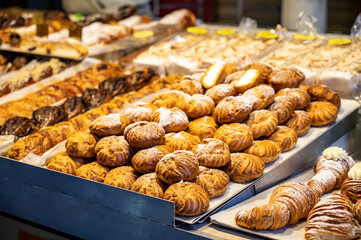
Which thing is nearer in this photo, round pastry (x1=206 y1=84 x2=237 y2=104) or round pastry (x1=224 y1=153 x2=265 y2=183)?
round pastry (x1=224 y1=153 x2=265 y2=183)

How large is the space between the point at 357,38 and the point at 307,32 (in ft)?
1.98

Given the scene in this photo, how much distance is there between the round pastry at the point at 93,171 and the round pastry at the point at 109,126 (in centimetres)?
19

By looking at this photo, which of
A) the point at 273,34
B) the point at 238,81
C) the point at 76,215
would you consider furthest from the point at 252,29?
the point at 76,215

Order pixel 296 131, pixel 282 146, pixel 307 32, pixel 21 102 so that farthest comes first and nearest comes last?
pixel 307 32
pixel 21 102
pixel 296 131
pixel 282 146

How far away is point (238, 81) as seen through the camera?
9.83 ft

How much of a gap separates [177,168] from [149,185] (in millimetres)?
159

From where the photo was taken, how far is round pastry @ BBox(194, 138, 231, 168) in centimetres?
230

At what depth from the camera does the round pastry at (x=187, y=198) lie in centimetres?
204

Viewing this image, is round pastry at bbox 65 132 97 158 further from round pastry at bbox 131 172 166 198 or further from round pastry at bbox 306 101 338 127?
round pastry at bbox 306 101 338 127

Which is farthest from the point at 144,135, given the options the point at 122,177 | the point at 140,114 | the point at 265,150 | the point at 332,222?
the point at 332,222

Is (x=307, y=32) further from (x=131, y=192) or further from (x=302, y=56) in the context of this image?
(x=131, y=192)

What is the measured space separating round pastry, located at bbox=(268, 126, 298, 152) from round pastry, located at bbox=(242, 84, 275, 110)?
0.19 m

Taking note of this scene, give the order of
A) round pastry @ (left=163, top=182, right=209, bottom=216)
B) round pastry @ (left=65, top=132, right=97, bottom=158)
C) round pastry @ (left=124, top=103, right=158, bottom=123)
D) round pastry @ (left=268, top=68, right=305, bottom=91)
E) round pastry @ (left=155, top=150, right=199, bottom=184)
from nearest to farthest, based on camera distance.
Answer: round pastry @ (left=163, top=182, right=209, bottom=216), round pastry @ (left=155, top=150, right=199, bottom=184), round pastry @ (left=65, top=132, right=97, bottom=158), round pastry @ (left=124, top=103, right=158, bottom=123), round pastry @ (left=268, top=68, right=305, bottom=91)

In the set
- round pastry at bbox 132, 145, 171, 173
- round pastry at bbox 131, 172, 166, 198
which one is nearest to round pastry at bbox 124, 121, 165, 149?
round pastry at bbox 132, 145, 171, 173
